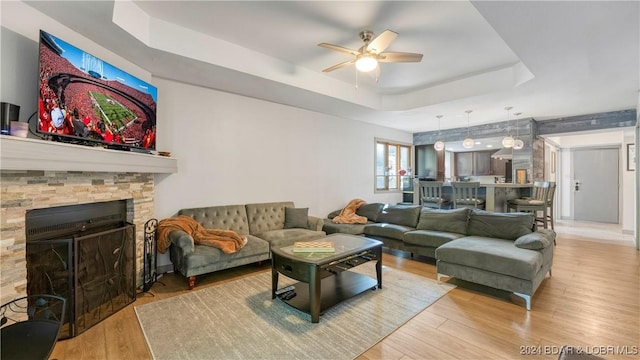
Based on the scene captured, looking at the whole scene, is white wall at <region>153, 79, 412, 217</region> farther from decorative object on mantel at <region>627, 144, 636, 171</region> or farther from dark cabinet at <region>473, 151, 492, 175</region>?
decorative object on mantel at <region>627, 144, 636, 171</region>

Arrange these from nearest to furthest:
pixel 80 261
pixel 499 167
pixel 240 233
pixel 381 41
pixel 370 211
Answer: pixel 80 261
pixel 381 41
pixel 240 233
pixel 370 211
pixel 499 167

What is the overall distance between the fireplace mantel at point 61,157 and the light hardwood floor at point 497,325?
A: 138 cm

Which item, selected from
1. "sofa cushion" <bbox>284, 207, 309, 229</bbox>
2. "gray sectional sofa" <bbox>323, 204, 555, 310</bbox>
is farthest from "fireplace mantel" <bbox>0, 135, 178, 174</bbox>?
"gray sectional sofa" <bbox>323, 204, 555, 310</bbox>

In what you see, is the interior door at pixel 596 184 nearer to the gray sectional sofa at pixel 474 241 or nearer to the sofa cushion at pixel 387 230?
the gray sectional sofa at pixel 474 241

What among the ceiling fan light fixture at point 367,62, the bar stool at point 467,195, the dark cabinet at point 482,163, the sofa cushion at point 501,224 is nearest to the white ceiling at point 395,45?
the ceiling fan light fixture at point 367,62

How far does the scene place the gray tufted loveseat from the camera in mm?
3176

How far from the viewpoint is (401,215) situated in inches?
191

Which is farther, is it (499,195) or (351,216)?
(351,216)

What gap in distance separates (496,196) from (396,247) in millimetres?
2142

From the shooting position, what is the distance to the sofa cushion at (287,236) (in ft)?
12.7

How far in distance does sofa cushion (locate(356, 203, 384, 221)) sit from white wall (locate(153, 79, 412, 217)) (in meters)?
0.60

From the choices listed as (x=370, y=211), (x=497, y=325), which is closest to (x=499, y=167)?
(x=370, y=211)

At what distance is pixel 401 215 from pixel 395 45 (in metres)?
2.76

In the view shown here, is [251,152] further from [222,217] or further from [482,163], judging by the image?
[482,163]
